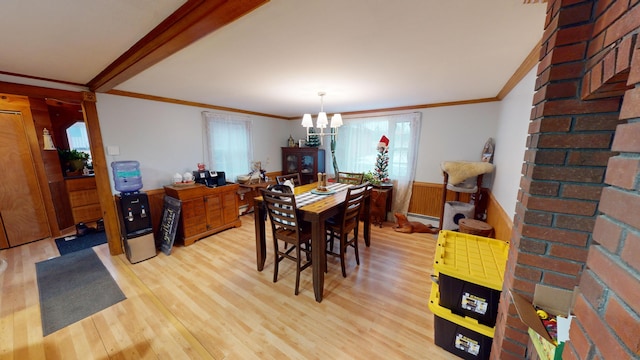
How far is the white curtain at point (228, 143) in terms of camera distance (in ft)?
12.1

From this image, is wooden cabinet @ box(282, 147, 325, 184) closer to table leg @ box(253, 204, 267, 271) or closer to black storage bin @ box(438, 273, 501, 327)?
table leg @ box(253, 204, 267, 271)

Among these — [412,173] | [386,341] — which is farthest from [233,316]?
[412,173]

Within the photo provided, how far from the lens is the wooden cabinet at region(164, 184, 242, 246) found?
2.98 meters

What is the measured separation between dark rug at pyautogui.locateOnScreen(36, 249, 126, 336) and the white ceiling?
2132 mm

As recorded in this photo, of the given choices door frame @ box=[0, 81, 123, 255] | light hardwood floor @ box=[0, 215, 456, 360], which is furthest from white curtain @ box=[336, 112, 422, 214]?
door frame @ box=[0, 81, 123, 255]

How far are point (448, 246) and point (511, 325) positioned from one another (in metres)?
0.66

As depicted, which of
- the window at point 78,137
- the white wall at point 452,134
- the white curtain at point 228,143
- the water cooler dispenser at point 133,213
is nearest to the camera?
the water cooler dispenser at point 133,213

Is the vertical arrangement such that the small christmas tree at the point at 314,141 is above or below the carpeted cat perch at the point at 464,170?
above

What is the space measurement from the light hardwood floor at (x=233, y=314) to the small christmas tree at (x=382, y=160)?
5.25 feet

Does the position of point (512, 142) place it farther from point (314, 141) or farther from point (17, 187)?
point (17, 187)

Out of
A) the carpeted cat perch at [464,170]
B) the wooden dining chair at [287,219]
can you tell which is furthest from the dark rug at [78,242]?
the carpeted cat perch at [464,170]

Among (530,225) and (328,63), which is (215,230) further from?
(530,225)

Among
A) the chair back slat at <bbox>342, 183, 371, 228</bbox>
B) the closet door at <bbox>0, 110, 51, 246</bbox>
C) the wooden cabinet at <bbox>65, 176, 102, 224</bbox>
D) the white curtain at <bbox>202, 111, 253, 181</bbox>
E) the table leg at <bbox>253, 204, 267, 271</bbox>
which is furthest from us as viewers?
the white curtain at <bbox>202, 111, 253, 181</bbox>

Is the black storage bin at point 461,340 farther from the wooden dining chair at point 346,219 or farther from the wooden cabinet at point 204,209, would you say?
the wooden cabinet at point 204,209
